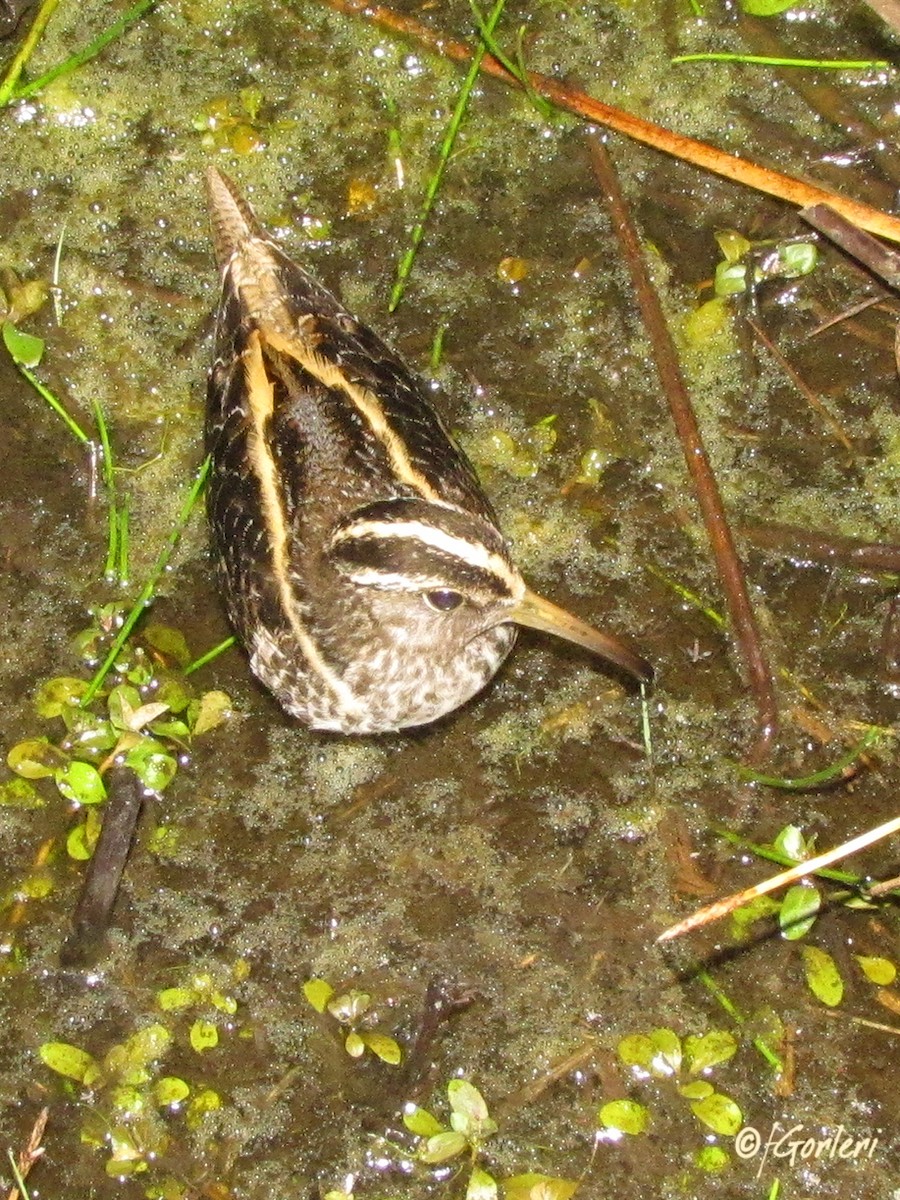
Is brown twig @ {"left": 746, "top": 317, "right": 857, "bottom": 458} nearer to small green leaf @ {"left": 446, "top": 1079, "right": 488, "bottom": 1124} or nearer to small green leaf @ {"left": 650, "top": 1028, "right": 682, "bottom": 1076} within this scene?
small green leaf @ {"left": 650, "top": 1028, "right": 682, "bottom": 1076}

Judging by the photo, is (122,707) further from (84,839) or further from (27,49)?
(27,49)

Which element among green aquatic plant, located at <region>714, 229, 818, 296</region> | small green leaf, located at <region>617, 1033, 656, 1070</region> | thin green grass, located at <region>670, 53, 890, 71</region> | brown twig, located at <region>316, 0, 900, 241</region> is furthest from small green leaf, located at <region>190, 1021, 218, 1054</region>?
thin green grass, located at <region>670, 53, 890, 71</region>

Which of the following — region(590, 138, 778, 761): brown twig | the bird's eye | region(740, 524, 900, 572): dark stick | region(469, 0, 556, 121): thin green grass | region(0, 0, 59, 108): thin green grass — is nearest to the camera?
the bird's eye

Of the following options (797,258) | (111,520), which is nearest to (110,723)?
(111,520)

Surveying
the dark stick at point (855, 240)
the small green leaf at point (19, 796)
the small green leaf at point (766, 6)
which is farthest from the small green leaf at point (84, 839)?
the small green leaf at point (766, 6)

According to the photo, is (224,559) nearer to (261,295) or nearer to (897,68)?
(261,295)

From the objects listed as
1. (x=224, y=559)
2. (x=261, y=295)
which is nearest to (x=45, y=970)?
(x=224, y=559)

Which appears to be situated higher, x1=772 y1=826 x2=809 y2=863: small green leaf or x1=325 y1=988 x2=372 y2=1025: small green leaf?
x1=772 y1=826 x2=809 y2=863: small green leaf
